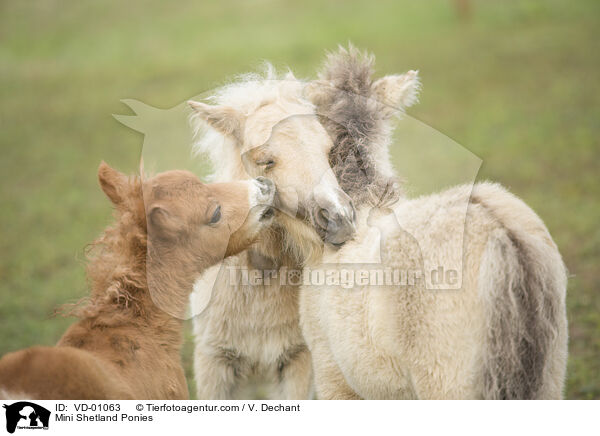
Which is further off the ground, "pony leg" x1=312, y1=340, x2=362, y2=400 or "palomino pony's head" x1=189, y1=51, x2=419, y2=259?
"palomino pony's head" x1=189, y1=51, x2=419, y2=259

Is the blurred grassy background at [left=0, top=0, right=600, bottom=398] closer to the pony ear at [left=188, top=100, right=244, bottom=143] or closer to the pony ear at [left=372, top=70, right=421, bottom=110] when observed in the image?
the pony ear at [left=188, top=100, right=244, bottom=143]

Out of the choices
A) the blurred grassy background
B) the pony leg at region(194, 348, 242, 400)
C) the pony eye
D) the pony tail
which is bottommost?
the pony leg at region(194, 348, 242, 400)

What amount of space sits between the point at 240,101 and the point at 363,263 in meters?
1.27

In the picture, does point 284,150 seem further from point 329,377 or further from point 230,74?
point 230,74

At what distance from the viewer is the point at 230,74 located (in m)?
7.26

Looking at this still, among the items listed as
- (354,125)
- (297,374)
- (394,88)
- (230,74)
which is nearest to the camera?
(354,125)

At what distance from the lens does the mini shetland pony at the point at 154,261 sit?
2.88m

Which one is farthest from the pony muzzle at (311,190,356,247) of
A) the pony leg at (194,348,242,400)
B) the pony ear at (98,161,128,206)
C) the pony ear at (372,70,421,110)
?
the pony leg at (194,348,242,400)

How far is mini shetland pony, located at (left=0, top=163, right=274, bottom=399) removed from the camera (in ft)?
9.46

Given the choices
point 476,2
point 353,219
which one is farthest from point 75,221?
point 476,2
